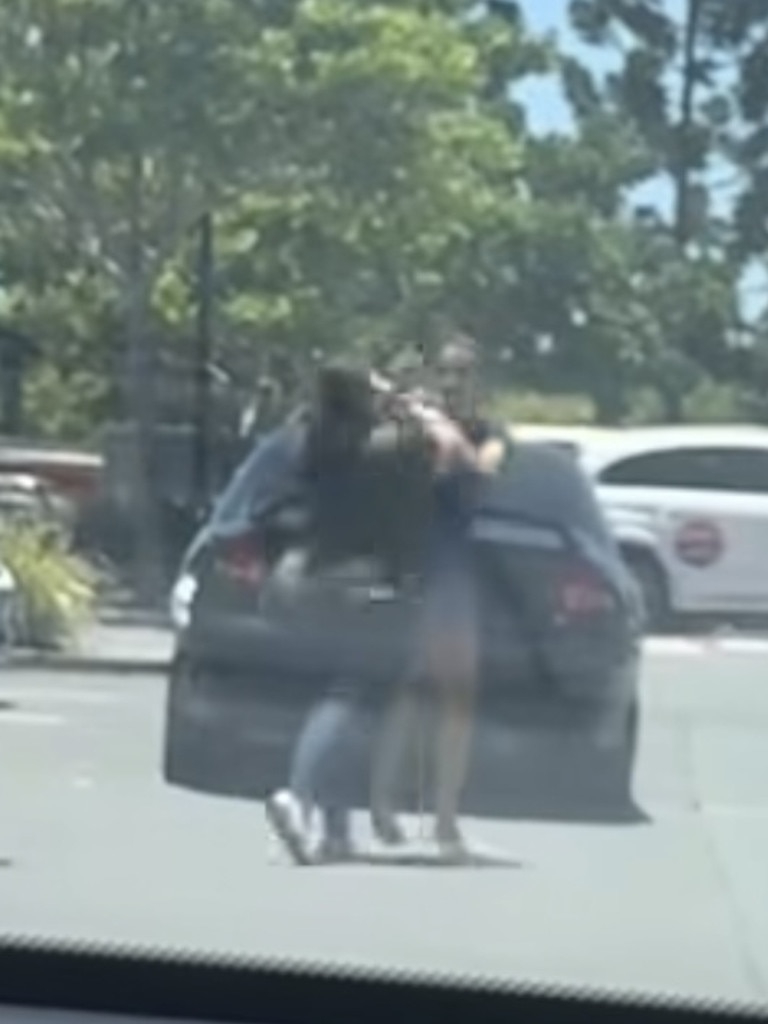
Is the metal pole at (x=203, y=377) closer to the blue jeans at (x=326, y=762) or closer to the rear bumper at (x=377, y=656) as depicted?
the rear bumper at (x=377, y=656)

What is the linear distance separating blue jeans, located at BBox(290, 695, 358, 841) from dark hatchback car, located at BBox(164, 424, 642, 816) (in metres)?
0.03

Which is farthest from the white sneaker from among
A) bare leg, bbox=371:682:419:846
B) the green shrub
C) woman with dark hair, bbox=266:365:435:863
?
the green shrub

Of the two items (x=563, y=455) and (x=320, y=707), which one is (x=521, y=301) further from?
(x=320, y=707)

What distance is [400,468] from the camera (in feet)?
16.9

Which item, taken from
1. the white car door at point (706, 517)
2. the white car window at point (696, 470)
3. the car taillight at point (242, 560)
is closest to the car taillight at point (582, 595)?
the white car door at point (706, 517)

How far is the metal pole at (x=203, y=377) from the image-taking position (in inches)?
212

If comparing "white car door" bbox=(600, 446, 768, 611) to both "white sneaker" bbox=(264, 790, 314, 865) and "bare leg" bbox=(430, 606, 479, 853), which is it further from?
"white sneaker" bbox=(264, 790, 314, 865)

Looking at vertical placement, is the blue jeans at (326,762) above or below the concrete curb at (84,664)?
below

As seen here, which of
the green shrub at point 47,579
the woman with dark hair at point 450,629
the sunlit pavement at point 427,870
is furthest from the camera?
the green shrub at point 47,579

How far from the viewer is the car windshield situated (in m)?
5.14

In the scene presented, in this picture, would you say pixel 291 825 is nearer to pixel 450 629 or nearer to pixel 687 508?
pixel 450 629

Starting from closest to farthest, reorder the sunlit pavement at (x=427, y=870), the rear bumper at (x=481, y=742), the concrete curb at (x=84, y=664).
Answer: the sunlit pavement at (x=427, y=870)
the rear bumper at (x=481, y=742)
the concrete curb at (x=84, y=664)

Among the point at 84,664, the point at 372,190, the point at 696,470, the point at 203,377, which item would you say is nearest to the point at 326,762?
the point at 203,377

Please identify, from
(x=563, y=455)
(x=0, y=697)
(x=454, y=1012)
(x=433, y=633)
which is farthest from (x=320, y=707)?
(x=454, y=1012)
